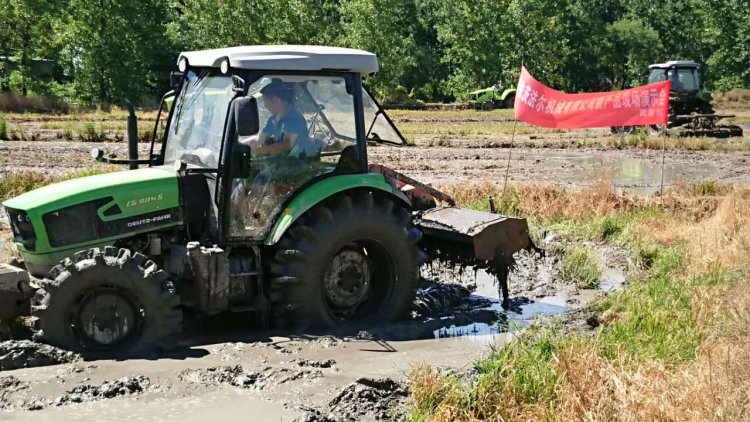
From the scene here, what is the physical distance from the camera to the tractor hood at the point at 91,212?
7.20m

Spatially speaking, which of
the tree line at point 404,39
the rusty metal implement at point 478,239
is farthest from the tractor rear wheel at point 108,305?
the tree line at point 404,39

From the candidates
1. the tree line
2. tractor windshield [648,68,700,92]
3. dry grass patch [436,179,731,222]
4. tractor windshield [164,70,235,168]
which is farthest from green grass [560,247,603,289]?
the tree line

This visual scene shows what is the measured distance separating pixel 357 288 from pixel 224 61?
7.47 feet

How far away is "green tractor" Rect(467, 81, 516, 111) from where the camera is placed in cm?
4781

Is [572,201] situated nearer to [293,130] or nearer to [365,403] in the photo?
[293,130]

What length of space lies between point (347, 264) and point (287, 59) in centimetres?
182

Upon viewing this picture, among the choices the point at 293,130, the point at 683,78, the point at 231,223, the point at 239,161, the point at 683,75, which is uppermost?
the point at 683,75

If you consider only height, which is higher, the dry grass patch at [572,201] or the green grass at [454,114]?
the green grass at [454,114]

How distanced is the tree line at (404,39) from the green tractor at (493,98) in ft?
9.01

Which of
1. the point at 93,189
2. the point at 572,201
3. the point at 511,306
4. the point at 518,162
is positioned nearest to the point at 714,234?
the point at 572,201

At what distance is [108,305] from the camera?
23.1 feet

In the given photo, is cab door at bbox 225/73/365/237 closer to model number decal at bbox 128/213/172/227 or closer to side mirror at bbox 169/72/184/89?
model number decal at bbox 128/213/172/227

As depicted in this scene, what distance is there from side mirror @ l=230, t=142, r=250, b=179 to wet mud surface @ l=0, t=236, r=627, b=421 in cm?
133

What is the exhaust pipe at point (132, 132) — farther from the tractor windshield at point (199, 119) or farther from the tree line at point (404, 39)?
the tree line at point (404, 39)
